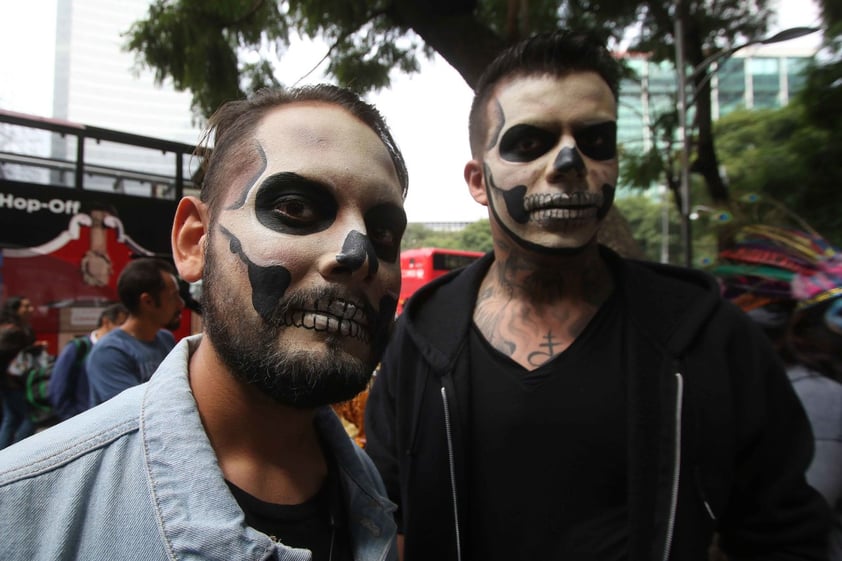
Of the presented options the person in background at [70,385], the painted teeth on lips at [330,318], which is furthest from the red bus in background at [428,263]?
the painted teeth on lips at [330,318]

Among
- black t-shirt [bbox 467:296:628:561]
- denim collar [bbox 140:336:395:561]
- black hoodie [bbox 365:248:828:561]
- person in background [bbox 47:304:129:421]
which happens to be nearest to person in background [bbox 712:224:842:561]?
black hoodie [bbox 365:248:828:561]

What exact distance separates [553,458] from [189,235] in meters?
1.20

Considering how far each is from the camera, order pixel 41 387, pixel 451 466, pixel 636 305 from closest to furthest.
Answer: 1. pixel 451 466
2. pixel 636 305
3. pixel 41 387

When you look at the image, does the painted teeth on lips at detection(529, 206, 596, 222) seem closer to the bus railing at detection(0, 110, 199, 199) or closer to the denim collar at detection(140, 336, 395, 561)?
the denim collar at detection(140, 336, 395, 561)

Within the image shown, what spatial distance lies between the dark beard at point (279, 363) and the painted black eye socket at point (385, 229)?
24cm

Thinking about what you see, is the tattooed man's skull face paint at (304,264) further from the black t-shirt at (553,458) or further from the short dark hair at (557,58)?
the short dark hair at (557,58)

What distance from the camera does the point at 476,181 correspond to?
2180 millimetres

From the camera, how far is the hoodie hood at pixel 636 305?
1718 millimetres

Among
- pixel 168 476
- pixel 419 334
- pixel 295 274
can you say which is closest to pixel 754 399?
pixel 419 334

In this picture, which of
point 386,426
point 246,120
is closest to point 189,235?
point 246,120

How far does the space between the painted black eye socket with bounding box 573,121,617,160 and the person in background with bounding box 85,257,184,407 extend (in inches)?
103

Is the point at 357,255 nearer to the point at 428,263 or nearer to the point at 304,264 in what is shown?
the point at 304,264

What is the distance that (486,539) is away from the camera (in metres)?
1.66

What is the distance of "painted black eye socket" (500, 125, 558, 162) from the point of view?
189 cm
